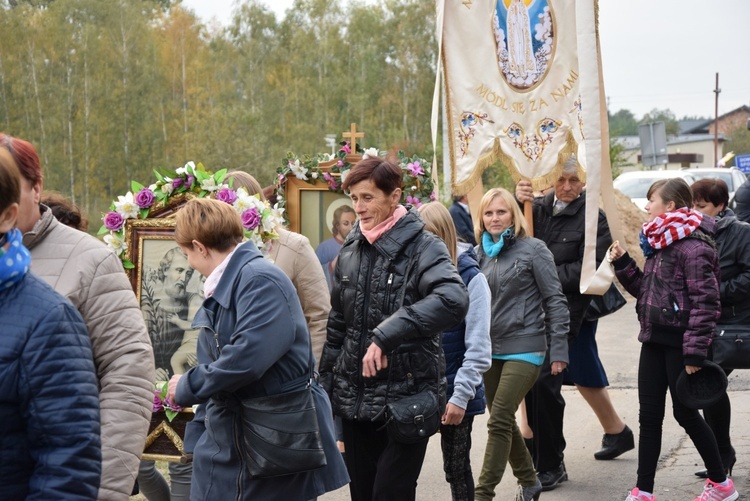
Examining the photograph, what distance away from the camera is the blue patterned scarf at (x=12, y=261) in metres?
2.23

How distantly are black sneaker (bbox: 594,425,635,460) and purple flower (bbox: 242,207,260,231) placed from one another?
3372mm

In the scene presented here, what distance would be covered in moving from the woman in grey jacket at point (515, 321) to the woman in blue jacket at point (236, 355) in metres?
1.94

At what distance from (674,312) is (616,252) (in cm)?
55

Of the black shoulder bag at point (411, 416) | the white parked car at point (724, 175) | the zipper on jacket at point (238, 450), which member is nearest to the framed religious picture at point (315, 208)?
the black shoulder bag at point (411, 416)

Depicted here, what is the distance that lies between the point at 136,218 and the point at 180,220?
1518mm

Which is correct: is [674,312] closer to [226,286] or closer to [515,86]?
[515,86]

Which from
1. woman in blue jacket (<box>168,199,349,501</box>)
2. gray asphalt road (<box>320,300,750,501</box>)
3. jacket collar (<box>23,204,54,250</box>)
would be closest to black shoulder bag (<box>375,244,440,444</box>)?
woman in blue jacket (<box>168,199,349,501</box>)

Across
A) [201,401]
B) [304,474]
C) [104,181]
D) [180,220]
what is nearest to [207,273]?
[180,220]

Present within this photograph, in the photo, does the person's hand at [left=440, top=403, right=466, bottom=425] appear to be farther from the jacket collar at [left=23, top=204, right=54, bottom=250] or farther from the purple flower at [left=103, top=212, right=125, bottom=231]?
the jacket collar at [left=23, top=204, right=54, bottom=250]

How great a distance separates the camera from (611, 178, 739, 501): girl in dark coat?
17.4 feet

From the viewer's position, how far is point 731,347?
5.89 metres

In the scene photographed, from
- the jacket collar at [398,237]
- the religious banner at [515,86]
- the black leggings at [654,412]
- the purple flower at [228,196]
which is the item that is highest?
the religious banner at [515,86]

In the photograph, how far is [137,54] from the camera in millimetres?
39031

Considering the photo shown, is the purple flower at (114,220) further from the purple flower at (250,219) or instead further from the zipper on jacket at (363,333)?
the zipper on jacket at (363,333)
